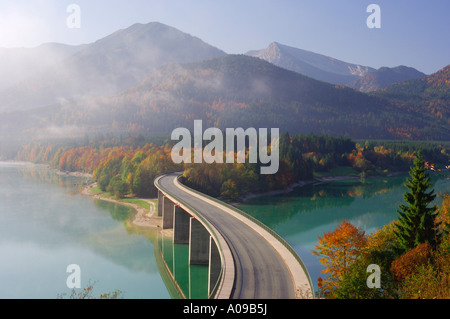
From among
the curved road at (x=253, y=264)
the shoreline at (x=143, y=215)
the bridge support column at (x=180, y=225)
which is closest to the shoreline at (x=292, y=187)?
the shoreline at (x=143, y=215)

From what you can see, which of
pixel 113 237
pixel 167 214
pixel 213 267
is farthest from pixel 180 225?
pixel 213 267

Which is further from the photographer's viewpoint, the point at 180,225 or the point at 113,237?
the point at 113,237

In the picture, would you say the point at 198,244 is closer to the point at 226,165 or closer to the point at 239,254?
the point at 239,254

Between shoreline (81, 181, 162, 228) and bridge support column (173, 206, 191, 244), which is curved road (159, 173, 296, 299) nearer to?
bridge support column (173, 206, 191, 244)

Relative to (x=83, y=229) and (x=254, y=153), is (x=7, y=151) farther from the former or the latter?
(x=83, y=229)

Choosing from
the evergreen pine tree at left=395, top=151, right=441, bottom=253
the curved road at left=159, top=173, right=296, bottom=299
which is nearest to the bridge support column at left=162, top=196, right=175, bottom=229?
the curved road at left=159, top=173, right=296, bottom=299

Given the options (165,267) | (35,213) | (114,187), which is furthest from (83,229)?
(114,187)

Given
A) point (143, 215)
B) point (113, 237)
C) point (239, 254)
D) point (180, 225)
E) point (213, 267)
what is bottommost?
point (113, 237)
